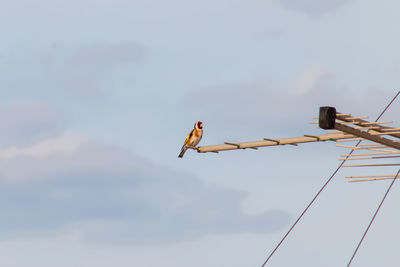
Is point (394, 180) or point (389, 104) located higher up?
point (389, 104)

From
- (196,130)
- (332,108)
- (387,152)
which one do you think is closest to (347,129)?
(332,108)

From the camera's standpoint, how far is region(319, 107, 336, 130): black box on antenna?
1814cm

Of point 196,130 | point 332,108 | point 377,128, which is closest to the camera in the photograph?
point 332,108

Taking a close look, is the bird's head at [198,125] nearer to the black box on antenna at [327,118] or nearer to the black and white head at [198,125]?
the black and white head at [198,125]

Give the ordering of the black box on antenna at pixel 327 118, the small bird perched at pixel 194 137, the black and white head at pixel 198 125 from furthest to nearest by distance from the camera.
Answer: the black and white head at pixel 198 125
the small bird perched at pixel 194 137
the black box on antenna at pixel 327 118

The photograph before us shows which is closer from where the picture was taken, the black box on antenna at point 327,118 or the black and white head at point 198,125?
the black box on antenna at point 327,118

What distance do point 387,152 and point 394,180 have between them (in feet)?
5.66

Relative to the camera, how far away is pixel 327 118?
59.5 ft

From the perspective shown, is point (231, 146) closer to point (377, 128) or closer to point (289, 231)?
point (289, 231)

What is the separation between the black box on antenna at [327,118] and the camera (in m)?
18.1

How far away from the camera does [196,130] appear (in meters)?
32.2

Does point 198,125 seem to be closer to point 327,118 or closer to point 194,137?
point 194,137

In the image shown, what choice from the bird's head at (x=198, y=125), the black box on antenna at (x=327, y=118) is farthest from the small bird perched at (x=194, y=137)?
the black box on antenna at (x=327, y=118)

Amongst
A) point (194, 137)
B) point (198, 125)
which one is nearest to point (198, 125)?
point (198, 125)
